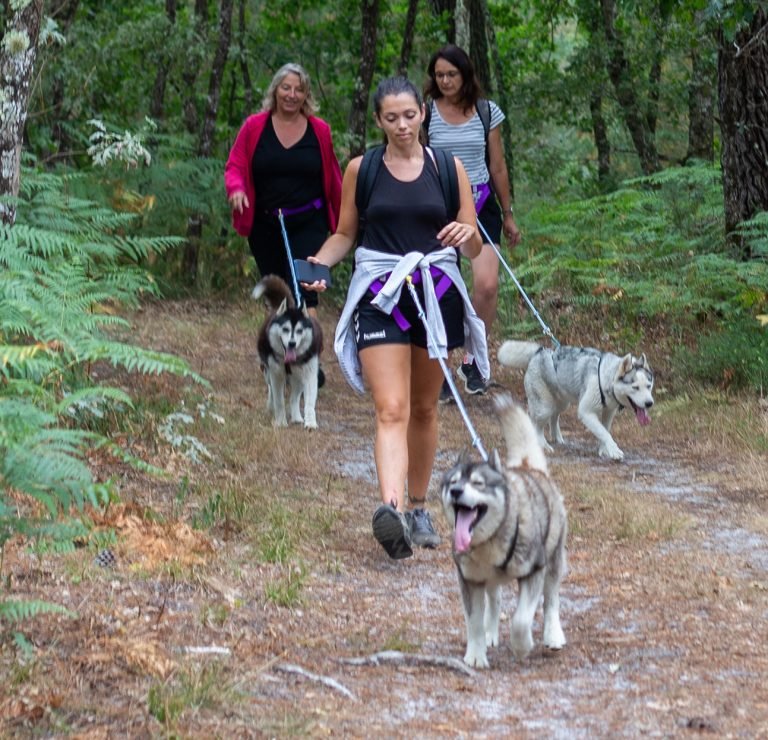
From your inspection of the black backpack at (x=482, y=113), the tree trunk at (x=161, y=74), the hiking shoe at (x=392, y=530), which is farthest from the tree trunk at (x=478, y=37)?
the hiking shoe at (x=392, y=530)

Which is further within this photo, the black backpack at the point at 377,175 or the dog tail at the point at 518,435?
the black backpack at the point at 377,175

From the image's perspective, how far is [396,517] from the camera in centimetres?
600

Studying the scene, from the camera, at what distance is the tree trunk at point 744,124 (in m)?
11.3

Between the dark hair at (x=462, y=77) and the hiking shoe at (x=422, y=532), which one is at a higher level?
the dark hair at (x=462, y=77)

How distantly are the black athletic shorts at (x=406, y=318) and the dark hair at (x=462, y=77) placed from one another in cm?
348

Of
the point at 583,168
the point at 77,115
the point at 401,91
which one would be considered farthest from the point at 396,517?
the point at 583,168

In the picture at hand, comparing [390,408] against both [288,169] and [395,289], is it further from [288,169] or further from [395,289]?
[288,169]

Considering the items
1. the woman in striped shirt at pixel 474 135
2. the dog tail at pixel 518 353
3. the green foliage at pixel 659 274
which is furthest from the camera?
the green foliage at pixel 659 274

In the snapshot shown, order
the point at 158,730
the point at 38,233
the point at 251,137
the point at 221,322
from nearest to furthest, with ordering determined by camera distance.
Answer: the point at 158,730 → the point at 38,233 → the point at 251,137 → the point at 221,322

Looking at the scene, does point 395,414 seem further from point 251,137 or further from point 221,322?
point 221,322

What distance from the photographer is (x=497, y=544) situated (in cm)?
494

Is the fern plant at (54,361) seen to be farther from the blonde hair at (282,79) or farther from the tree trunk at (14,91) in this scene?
the blonde hair at (282,79)

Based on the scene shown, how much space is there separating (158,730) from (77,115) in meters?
13.5

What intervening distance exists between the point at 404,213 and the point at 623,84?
13.8 m
